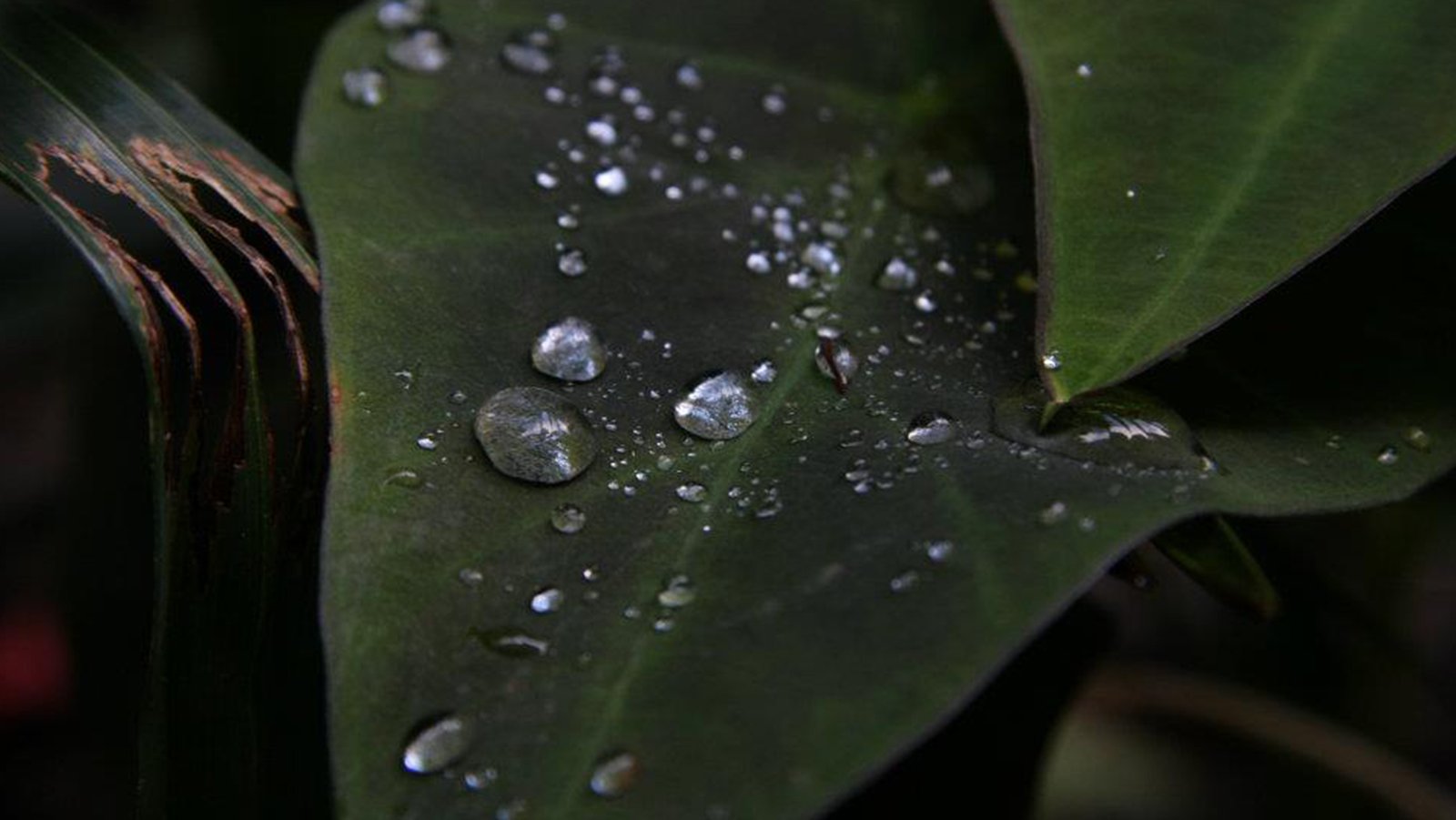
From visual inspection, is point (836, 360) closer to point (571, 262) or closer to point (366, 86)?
point (571, 262)

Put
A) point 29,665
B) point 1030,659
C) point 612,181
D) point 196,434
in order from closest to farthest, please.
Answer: point 196,434 < point 612,181 < point 1030,659 < point 29,665

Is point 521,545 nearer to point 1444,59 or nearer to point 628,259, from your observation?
point 628,259

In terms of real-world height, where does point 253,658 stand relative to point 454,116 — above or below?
below

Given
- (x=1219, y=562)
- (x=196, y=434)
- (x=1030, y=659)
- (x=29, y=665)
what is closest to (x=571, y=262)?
(x=196, y=434)

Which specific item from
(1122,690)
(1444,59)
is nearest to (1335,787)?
(1122,690)

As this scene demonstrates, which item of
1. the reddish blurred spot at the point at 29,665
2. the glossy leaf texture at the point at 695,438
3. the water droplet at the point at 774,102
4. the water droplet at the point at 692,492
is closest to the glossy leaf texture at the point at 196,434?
the glossy leaf texture at the point at 695,438
